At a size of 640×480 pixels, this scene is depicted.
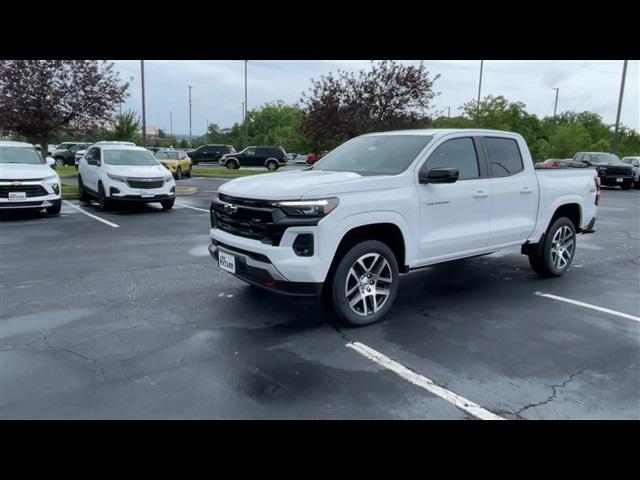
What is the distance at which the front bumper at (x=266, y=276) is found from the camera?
4.30 m

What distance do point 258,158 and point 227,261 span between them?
32614 mm

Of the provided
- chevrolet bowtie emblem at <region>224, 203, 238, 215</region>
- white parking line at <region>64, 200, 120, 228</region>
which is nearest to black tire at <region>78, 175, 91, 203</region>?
white parking line at <region>64, 200, 120, 228</region>

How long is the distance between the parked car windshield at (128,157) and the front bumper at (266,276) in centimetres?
994

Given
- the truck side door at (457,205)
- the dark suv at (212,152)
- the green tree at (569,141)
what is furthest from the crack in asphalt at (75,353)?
the green tree at (569,141)

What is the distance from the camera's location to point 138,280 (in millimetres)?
6254

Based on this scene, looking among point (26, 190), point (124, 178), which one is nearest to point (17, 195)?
point (26, 190)

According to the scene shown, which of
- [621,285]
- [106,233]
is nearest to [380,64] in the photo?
[106,233]

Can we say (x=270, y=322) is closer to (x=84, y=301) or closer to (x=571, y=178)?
(x=84, y=301)

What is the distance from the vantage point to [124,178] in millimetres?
12156

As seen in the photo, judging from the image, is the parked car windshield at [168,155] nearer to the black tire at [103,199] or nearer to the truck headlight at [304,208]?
the black tire at [103,199]

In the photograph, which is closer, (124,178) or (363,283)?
(363,283)

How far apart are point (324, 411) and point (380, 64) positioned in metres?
20.0

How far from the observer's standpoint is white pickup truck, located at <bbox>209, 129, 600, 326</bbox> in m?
4.29

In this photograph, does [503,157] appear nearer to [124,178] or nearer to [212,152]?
[124,178]
